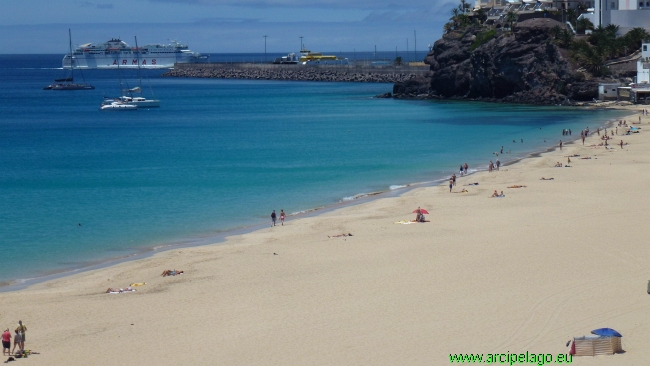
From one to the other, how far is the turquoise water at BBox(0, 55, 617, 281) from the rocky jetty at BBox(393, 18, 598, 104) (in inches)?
153

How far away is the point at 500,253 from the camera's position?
22766mm

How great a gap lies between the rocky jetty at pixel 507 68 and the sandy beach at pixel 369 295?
55.2m

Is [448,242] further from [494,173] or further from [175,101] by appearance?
[175,101]

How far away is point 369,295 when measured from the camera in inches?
763

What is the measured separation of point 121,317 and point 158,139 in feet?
151

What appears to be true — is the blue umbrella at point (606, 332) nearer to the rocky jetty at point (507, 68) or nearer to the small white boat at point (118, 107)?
the rocky jetty at point (507, 68)

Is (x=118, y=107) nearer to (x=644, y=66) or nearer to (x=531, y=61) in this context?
(x=531, y=61)

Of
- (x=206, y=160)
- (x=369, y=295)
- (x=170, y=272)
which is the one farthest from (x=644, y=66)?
(x=170, y=272)

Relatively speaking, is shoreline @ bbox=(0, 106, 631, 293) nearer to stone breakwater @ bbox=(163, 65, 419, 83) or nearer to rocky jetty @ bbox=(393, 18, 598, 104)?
rocky jetty @ bbox=(393, 18, 598, 104)

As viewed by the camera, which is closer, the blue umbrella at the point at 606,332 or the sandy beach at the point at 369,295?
the blue umbrella at the point at 606,332

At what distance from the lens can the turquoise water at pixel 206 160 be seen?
1166 inches

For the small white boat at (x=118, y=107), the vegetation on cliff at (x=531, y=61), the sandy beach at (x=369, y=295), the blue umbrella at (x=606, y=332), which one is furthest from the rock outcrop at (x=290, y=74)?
the blue umbrella at (x=606, y=332)

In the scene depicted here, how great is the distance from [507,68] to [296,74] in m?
75.1

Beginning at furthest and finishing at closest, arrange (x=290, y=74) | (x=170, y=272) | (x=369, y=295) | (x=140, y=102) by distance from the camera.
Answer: (x=290, y=74)
(x=140, y=102)
(x=170, y=272)
(x=369, y=295)
